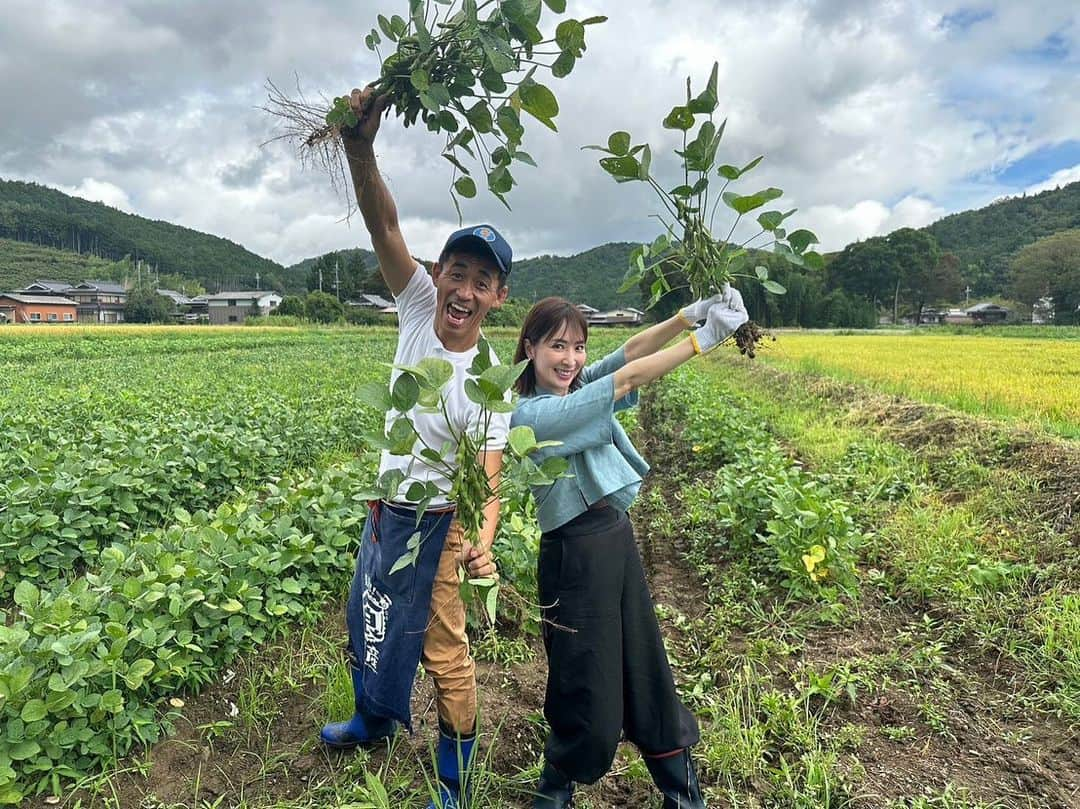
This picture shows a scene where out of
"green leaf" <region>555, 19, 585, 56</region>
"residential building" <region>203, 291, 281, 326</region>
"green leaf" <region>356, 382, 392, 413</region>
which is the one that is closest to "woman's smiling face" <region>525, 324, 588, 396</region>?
"green leaf" <region>356, 382, 392, 413</region>

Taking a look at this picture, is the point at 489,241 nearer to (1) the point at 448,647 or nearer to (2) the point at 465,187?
(2) the point at 465,187

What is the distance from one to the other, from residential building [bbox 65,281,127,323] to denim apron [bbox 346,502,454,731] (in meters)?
74.7

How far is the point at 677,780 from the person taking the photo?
210 cm

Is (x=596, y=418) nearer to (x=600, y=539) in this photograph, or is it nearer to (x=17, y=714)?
(x=600, y=539)

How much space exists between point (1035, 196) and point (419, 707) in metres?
100

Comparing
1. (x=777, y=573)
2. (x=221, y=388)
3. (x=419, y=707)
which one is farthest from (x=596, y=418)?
(x=221, y=388)

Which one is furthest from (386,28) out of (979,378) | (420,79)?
(979,378)

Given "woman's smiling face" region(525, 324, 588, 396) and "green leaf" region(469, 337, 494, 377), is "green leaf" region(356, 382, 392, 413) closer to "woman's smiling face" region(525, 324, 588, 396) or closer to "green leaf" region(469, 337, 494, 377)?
"green leaf" region(469, 337, 494, 377)

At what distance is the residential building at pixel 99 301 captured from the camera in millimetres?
65125

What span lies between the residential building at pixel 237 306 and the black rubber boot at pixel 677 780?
7280 centimetres

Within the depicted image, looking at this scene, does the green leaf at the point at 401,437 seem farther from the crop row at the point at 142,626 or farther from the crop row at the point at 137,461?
the crop row at the point at 137,461

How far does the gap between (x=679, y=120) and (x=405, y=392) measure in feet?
3.80

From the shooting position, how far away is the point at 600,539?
2.00 metres

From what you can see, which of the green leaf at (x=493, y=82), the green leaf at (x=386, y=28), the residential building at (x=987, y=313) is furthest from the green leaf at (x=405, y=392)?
the residential building at (x=987, y=313)
